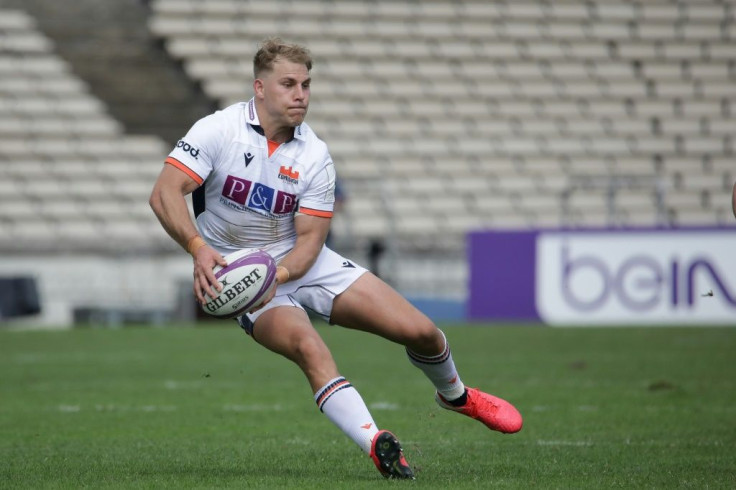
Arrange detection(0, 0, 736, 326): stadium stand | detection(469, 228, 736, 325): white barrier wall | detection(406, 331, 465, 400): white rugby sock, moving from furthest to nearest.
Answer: detection(0, 0, 736, 326): stadium stand, detection(469, 228, 736, 325): white barrier wall, detection(406, 331, 465, 400): white rugby sock

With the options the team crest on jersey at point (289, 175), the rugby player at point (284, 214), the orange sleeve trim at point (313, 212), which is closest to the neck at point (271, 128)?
the rugby player at point (284, 214)

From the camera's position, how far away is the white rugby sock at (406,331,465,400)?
19.9 feet

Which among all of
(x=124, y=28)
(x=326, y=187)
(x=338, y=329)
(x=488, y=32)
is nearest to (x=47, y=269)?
(x=338, y=329)

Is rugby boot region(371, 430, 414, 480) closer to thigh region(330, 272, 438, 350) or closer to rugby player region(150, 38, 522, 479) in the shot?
rugby player region(150, 38, 522, 479)

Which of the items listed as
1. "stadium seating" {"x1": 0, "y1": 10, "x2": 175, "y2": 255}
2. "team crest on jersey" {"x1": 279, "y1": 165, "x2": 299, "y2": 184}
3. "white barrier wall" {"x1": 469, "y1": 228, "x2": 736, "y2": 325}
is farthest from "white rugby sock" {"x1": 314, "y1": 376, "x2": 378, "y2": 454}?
"stadium seating" {"x1": 0, "y1": 10, "x2": 175, "y2": 255}

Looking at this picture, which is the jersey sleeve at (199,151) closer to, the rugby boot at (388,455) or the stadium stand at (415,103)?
the rugby boot at (388,455)

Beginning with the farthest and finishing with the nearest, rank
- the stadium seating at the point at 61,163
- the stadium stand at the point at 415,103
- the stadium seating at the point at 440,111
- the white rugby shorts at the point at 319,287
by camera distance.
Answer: the stadium stand at the point at 415,103 → the stadium seating at the point at 440,111 → the stadium seating at the point at 61,163 → the white rugby shorts at the point at 319,287

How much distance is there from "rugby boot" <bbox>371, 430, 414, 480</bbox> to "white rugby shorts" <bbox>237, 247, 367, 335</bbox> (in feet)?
3.03

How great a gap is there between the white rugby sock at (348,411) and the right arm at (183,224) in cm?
67

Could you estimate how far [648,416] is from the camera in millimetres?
7891

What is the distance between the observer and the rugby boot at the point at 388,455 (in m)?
5.16

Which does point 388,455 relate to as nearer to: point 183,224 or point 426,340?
point 426,340

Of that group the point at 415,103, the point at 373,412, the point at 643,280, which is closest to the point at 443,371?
the point at 373,412

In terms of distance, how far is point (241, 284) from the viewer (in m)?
5.29
